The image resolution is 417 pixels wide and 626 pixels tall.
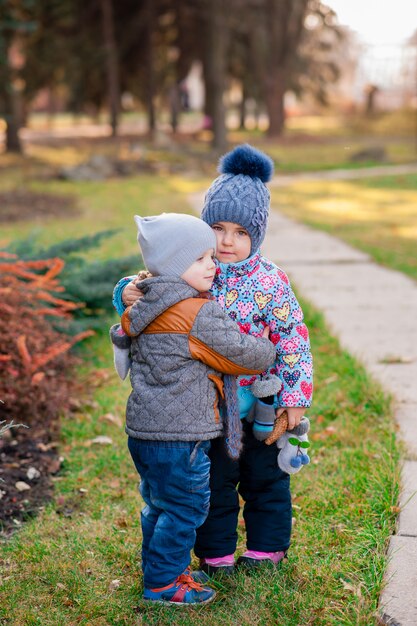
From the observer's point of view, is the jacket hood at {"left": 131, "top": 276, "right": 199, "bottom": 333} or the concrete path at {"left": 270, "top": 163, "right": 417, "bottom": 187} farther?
the concrete path at {"left": 270, "top": 163, "right": 417, "bottom": 187}

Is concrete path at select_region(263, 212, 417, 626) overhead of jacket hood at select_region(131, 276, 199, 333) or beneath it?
beneath

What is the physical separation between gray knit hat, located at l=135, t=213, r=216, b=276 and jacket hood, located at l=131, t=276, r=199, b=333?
35mm

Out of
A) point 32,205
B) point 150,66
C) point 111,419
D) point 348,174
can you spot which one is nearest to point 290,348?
point 111,419

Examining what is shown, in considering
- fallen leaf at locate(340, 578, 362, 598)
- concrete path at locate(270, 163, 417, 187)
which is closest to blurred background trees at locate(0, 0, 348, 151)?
concrete path at locate(270, 163, 417, 187)

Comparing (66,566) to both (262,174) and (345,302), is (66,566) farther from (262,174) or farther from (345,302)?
(345,302)

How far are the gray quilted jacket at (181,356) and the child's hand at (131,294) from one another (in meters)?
0.06

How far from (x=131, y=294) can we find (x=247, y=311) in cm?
39

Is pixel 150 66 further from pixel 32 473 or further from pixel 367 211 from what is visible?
pixel 32 473

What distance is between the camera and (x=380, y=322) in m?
5.76

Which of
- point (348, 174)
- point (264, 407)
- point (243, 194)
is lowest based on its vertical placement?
point (348, 174)

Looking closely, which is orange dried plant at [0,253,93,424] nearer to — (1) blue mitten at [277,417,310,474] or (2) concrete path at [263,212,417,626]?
(1) blue mitten at [277,417,310,474]

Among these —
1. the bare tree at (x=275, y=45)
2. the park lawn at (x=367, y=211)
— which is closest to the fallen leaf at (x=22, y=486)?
the park lawn at (x=367, y=211)

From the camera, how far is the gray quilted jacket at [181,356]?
2512 millimetres

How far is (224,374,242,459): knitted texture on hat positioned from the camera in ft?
8.56
